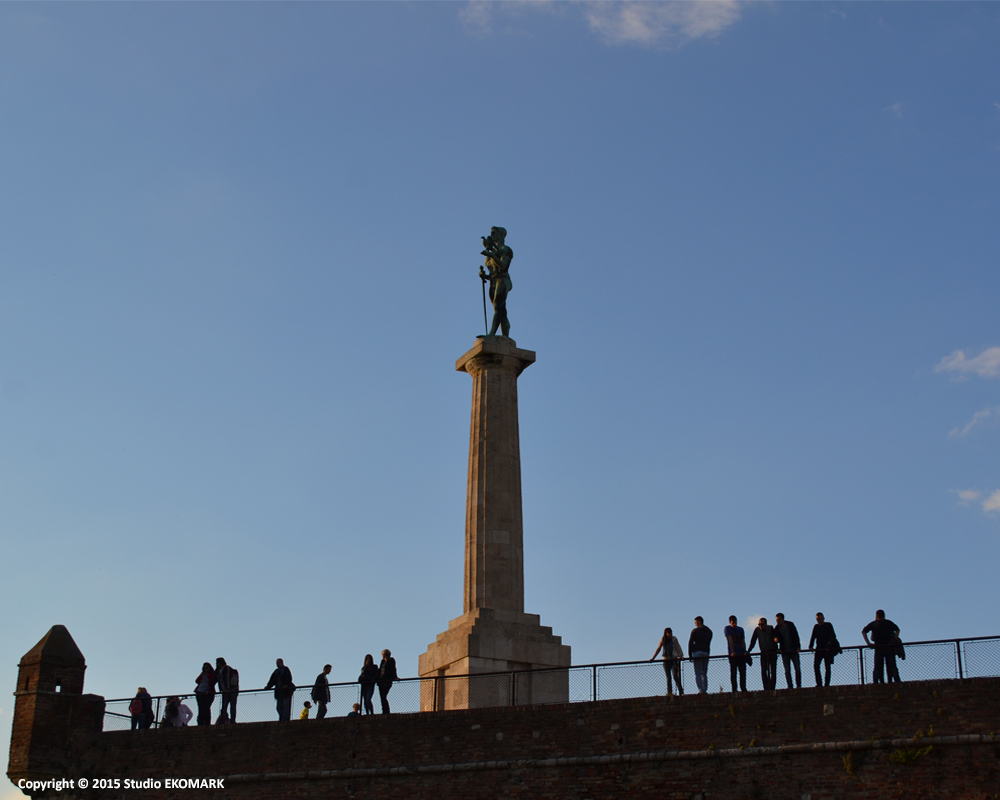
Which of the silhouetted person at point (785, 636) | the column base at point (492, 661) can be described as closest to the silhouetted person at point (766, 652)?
the silhouetted person at point (785, 636)

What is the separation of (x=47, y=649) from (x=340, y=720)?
735 cm

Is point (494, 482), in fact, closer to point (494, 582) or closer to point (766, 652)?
point (494, 582)

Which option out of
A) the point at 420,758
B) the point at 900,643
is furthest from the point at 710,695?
the point at 420,758

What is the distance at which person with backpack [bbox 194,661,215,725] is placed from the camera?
26094mm

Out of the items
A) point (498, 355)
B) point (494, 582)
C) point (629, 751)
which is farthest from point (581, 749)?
point (498, 355)

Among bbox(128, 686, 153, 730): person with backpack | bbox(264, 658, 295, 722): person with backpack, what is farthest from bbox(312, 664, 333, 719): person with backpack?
bbox(128, 686, 153, 730): person with backpack

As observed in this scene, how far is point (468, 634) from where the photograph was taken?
27.2 m

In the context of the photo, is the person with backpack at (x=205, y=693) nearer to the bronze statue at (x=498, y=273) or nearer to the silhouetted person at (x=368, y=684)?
the silhouetted person at (x=368, y=684)

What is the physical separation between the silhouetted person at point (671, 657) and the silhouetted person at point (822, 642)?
2288 mm

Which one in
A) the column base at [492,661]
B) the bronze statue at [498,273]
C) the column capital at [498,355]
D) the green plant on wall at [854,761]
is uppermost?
the bronze statue at [498,273]

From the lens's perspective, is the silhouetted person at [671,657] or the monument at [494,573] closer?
the silhouetted person at [671,657]

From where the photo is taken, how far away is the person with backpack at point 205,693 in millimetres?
26094

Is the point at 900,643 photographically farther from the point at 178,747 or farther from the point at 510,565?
the point at 178,747

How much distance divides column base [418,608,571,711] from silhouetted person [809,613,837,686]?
587 cm
